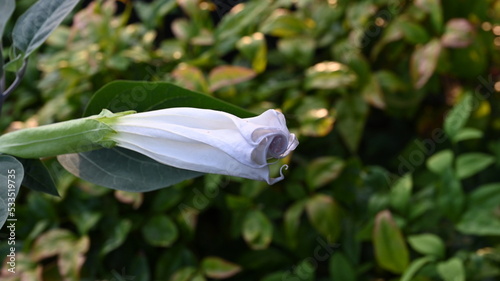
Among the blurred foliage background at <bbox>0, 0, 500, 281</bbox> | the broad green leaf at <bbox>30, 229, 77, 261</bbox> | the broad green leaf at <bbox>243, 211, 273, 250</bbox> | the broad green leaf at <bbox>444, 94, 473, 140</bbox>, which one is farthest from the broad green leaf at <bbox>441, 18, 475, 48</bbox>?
the broad green leaf at <bbox>30, 229, 77, 261</bbox>

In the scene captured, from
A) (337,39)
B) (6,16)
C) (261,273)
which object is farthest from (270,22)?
(6,16)

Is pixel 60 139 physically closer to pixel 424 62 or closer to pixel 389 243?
pixel 389 243

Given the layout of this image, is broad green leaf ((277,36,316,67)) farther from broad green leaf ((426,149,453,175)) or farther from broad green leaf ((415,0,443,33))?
broad green leaf ((426,149,453,175))

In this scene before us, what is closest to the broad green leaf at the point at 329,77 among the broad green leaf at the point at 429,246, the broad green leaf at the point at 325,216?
the broad green leaf at the point at 325,216

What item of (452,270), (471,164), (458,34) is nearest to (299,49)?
(458,34)

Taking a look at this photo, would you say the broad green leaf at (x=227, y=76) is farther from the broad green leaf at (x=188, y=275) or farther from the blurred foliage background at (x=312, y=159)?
the broad green leaf at (x=188, y=275)

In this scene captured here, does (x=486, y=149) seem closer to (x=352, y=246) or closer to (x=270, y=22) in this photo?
(x=352, y=246)
